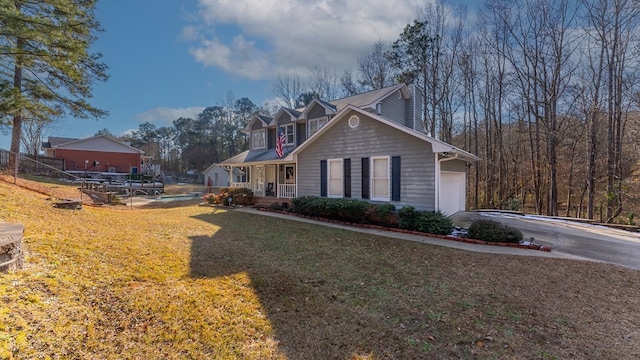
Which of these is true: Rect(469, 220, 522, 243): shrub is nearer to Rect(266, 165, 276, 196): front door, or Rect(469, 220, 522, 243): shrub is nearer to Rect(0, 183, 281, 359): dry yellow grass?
Rect(0, 183, 281, 359): dry yellow grass

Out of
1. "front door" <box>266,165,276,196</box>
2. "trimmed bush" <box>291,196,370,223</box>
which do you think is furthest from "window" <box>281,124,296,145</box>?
"trimmed bush" <box>291,196,370,223</box>

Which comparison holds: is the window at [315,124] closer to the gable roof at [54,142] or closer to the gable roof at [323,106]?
the gable roof at [323,106]

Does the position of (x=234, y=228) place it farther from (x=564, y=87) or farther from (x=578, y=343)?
(x=564, y=87)

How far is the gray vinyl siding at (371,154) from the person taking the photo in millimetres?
10945

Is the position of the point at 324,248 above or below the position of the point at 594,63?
below

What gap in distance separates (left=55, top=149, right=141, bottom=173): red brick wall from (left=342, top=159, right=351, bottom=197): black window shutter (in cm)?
3524

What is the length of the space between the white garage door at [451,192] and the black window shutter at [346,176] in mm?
3876

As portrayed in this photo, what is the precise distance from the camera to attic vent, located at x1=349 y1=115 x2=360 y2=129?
1288cm

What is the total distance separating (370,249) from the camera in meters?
7.97

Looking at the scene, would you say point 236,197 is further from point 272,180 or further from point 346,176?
point 346,176

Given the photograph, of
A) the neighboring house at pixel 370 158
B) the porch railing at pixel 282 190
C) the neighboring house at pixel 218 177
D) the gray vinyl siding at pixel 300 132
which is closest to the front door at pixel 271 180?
the neighboring house at pixel 370 158

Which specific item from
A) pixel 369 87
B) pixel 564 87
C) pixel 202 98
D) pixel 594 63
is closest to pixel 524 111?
pixel 564 87

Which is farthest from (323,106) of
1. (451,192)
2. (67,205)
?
(67,205)

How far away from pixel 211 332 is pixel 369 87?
27.7 metres
